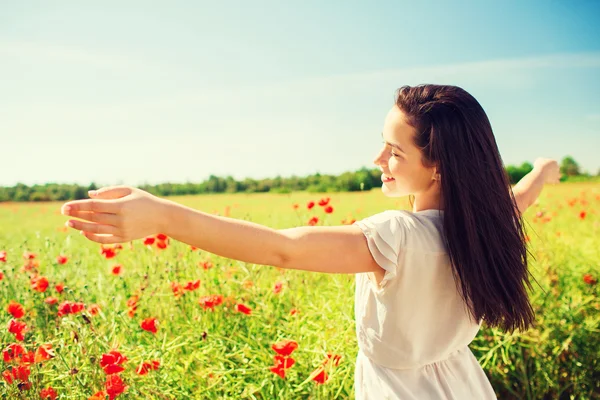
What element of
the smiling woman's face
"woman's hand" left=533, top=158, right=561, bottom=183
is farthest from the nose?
"woman's hand" left=533, top=158, right=561, bottom=183

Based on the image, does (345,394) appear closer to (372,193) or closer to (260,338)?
(260,338)

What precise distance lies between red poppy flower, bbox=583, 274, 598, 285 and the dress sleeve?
2.78 m

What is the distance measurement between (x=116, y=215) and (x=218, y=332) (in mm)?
1756

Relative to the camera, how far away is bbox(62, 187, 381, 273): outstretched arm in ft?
3.18

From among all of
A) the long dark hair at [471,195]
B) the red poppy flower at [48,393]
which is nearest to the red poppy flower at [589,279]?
the long dark hair at [471,195]

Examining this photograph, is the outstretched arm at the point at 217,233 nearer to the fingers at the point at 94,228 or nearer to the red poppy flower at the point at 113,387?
the fingers at the point at 94,228

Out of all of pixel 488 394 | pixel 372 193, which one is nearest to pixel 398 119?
pixel 488 394

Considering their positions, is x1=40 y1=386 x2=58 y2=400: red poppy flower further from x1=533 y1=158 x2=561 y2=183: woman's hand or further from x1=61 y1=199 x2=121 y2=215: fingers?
x1=533 y1=158 x2=561 y2=183: woman's hand

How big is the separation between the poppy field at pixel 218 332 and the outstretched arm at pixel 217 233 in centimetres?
65

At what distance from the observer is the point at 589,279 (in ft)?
11.2

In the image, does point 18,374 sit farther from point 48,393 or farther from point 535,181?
point 535,181

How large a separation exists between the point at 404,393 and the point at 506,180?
0.66 metres

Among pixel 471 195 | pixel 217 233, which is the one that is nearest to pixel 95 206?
pixel 217 233

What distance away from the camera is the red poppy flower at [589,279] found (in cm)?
340
